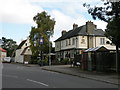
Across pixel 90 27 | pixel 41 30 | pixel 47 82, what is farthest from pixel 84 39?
pixel 47 82

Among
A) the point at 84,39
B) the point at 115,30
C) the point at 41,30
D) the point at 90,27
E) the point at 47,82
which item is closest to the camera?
the point at 47,82

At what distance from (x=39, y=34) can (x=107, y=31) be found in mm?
31557

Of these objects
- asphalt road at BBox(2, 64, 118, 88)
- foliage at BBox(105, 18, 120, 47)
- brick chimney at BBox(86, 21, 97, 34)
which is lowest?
asphalt road at BBox(2, 64, 118, 88)

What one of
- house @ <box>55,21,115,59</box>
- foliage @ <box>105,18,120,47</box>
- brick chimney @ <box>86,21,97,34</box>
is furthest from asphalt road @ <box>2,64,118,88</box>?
brick chimney @ <box>86,21,97,34</box>

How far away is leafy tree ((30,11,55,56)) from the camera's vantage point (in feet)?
185

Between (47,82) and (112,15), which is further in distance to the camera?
(112,15)

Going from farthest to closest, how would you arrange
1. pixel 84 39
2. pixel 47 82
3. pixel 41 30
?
pixel 84 39 < pixel 41 30 < pixel 47 82

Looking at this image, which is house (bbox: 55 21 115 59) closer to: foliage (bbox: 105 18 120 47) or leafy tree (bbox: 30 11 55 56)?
leafy tree (bbox: 30 11 55 56)

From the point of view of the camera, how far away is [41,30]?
185ft

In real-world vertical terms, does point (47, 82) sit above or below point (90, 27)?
below

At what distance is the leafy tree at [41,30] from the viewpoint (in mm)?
56344

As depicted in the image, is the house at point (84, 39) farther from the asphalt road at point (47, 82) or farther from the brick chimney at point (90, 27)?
the asphalt road at point (47, 82)

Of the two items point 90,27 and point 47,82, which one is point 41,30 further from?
point 47,82

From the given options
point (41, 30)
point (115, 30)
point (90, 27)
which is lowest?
point (115, 30)
